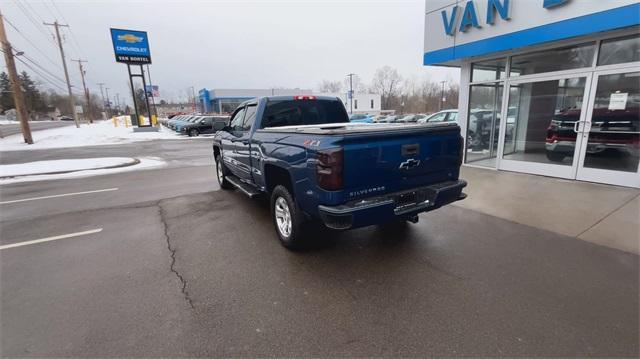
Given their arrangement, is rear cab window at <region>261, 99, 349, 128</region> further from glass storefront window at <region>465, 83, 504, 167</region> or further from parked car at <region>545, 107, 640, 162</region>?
parked car at <region>545, 107, 640, 162</region>

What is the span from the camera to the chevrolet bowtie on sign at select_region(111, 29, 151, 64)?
25.8 metres

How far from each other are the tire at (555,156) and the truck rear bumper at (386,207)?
205 inches

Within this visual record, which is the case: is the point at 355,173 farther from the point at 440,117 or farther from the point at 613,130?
the point at 440,117

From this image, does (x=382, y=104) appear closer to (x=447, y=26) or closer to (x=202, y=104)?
(x=202, y=104)

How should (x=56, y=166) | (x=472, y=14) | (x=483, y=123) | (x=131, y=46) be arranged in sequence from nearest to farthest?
(x=472, y=14), (x=483, y=123), (x=56, y=166), (x=131, y=46)

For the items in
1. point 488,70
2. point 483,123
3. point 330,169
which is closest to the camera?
point 330,169

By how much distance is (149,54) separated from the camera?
1078 inches

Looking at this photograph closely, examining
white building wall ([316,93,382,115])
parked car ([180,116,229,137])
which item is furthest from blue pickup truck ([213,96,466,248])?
white building wall ([316,93,382,115])

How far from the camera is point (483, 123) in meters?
8.69

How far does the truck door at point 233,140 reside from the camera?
18.3ft

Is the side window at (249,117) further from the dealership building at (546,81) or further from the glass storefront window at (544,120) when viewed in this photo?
the glass storefront window at (544,120)

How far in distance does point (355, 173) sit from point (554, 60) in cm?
688

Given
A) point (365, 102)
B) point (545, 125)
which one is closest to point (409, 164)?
point (545, 125)

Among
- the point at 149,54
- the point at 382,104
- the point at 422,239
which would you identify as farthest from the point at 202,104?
the point at 422,239
